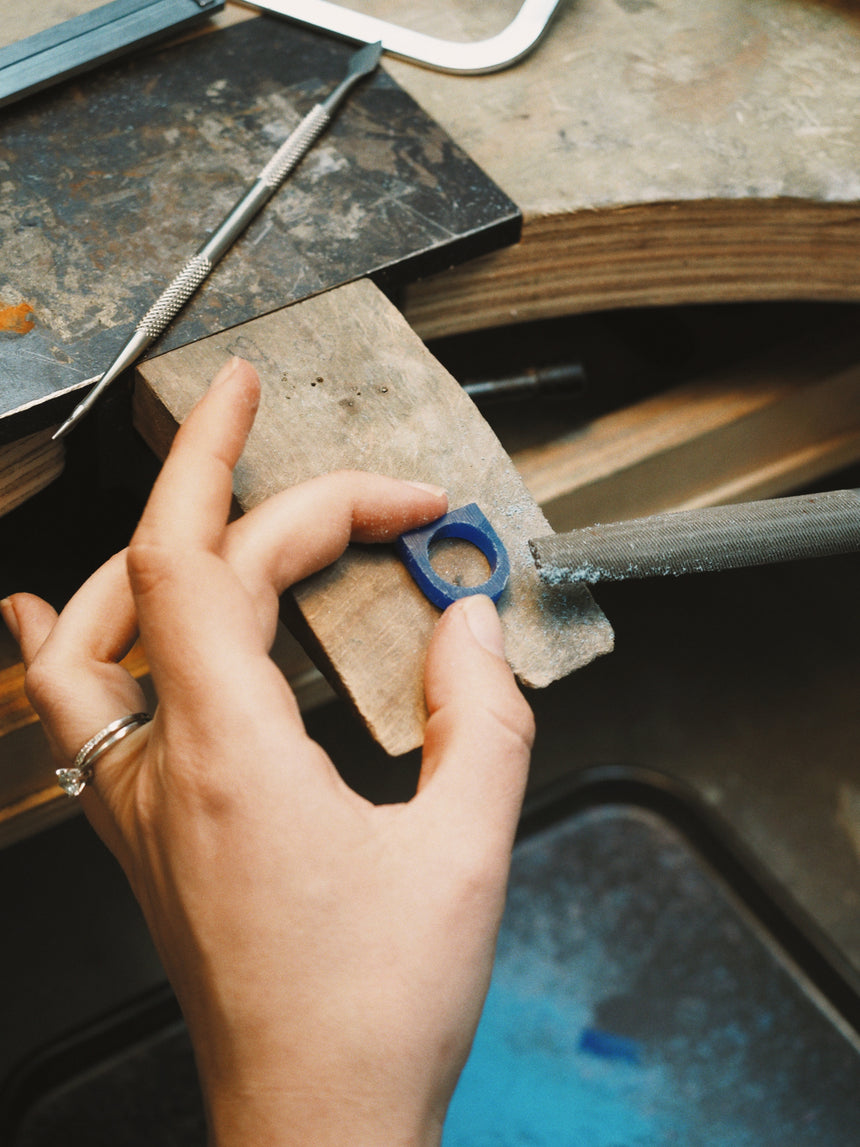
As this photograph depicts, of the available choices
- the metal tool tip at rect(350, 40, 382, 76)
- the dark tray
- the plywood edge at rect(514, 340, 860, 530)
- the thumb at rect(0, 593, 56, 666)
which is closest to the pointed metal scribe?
the metal tool tip at rect(350, 40, 382, 76)

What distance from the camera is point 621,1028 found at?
0.95 m

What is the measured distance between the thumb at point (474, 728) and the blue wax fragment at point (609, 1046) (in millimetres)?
609

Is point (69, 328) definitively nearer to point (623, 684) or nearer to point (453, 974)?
point (453, 974)

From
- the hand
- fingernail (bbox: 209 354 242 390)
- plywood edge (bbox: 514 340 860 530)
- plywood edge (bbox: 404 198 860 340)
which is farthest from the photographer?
plywood edge (bbox: 514 340 860 530)

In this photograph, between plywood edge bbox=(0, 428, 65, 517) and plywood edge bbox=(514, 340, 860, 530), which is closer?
plywood edge bbox=(0, 428, 65, 517)

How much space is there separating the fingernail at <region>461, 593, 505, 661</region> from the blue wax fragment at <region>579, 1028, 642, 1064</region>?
2.05 feet

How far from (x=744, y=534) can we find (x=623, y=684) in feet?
2.31

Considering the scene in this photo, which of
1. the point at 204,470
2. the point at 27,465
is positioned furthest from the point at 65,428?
the point at 204,470

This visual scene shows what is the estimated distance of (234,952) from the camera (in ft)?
1.26

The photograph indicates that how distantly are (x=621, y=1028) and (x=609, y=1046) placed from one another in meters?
0.02

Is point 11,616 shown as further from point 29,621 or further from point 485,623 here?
point 485,623

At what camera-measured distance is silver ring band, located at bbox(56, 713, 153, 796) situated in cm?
46

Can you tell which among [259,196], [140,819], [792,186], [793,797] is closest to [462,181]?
[259,196]

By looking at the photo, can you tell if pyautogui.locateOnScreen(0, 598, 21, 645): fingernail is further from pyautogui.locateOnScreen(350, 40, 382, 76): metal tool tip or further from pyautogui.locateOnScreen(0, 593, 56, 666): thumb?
pyautogui.locateOnScreen(350, 40, 382, 76): metal tool tip
